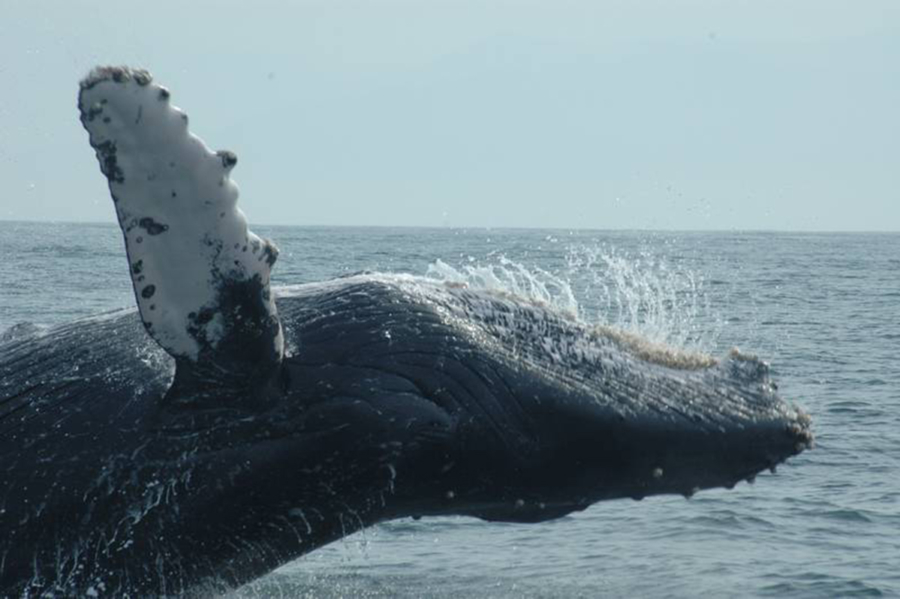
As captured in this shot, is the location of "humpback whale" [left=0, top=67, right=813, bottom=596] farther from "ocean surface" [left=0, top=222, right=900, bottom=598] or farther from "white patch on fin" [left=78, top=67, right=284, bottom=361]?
"ocean surface" [left=0, top=222, right=900, bottom=598]

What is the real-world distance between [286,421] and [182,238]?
1102mm

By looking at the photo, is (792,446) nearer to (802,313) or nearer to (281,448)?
(281,448)

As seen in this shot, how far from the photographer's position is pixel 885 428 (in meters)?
17.1

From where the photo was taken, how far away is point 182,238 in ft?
20.6

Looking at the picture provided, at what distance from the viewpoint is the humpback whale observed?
646cm

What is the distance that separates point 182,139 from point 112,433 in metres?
1.62

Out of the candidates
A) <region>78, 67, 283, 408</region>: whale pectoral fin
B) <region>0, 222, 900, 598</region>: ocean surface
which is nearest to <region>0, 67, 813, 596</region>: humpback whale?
<region>78, 67, 283, 408</region>: whale pectoral fin

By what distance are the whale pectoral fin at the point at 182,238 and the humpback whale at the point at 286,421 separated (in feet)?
0.03

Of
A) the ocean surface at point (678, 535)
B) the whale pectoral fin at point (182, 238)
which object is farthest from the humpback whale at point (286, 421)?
the ocean surface at point (678, 535)

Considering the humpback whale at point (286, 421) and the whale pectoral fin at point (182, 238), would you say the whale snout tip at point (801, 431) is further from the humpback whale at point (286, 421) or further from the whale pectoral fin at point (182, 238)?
the whale pectoral fin at point (182, 238)

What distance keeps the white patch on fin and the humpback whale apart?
11 millimetres

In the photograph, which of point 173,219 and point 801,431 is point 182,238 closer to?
point 173,219

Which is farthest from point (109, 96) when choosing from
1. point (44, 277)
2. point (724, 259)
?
point (724, 259)

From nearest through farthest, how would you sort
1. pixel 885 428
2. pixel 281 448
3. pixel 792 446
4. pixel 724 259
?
1. pixel 281 448
2. pixel 792 446
3. pixel 885 428
4. pixel 724 259
